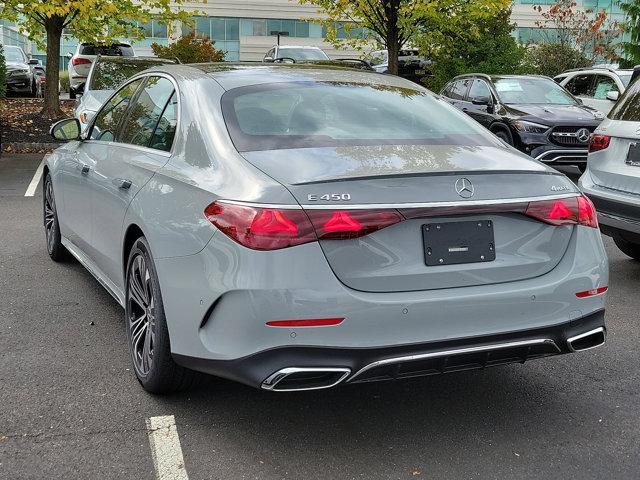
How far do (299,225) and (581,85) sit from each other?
13971mm

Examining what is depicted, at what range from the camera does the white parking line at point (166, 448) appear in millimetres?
3166

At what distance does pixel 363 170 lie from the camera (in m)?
3.22

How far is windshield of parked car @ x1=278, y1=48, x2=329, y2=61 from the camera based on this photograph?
88.7ft

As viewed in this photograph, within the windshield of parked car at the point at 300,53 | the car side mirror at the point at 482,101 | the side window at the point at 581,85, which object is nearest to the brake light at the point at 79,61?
the windshield of parked car at the point at 300,53

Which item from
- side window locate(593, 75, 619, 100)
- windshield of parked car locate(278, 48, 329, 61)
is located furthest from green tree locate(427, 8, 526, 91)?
windshield of parked car locate(278, 48, 329, 61)

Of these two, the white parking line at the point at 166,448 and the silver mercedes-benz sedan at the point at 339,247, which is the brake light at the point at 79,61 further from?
the white parking line at the point at 166,448

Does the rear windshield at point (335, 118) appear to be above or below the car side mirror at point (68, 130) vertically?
above

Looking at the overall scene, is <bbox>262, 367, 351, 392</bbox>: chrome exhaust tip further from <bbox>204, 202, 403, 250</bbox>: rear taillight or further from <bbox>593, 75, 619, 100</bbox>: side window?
<bbox>593, 75, 619, 100</bbox>: side window

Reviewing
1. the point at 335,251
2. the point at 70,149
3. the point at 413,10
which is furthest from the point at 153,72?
the point at 413,10

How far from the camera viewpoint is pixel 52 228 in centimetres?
645

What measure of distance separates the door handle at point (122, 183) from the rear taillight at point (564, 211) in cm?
206

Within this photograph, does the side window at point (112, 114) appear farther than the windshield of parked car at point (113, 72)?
No

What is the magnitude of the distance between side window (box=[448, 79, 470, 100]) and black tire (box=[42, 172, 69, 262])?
918cm

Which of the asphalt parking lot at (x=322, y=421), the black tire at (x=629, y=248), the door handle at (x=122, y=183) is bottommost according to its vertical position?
the asphalt parking lot at (x=322, y=421)
